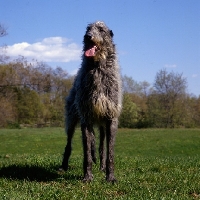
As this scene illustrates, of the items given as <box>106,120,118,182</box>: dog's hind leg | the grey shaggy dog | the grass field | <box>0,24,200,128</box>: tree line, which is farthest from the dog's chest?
<box>0,24,200,128</box>: tree line

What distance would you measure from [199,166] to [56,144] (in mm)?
24177

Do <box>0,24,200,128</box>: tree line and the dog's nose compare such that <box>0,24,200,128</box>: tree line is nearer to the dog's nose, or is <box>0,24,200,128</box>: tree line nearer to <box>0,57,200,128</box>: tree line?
<box>0,57,200,128</box>: tree line

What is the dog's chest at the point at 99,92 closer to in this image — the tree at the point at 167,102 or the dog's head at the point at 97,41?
the dog's head at the point at 97,41

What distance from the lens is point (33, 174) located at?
28.1ft

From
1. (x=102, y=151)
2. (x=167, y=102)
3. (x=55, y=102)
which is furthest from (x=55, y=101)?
(x=102, y=151)

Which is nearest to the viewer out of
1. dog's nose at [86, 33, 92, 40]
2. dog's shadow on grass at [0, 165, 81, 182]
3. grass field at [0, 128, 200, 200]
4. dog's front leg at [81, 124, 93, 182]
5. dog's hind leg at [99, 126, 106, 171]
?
grass field at [0, 128, 200, 200]

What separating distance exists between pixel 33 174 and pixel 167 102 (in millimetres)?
60650

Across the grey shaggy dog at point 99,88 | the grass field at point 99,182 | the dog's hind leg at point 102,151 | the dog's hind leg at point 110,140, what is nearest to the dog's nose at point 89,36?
the grey shaggy dog at point 99,88

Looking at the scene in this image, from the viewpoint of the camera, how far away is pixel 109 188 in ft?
21.6

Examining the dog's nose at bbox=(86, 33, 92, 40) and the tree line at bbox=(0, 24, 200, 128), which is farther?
the tree line at bbox=(0, 24, 200, 128)

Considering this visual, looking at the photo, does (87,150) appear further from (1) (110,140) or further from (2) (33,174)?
(2) (33,174)

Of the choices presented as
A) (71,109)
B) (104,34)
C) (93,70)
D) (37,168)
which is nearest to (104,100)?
(93,70)

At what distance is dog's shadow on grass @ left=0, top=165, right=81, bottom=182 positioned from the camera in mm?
8039

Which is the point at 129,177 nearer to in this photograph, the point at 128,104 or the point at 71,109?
the point at 71,109
